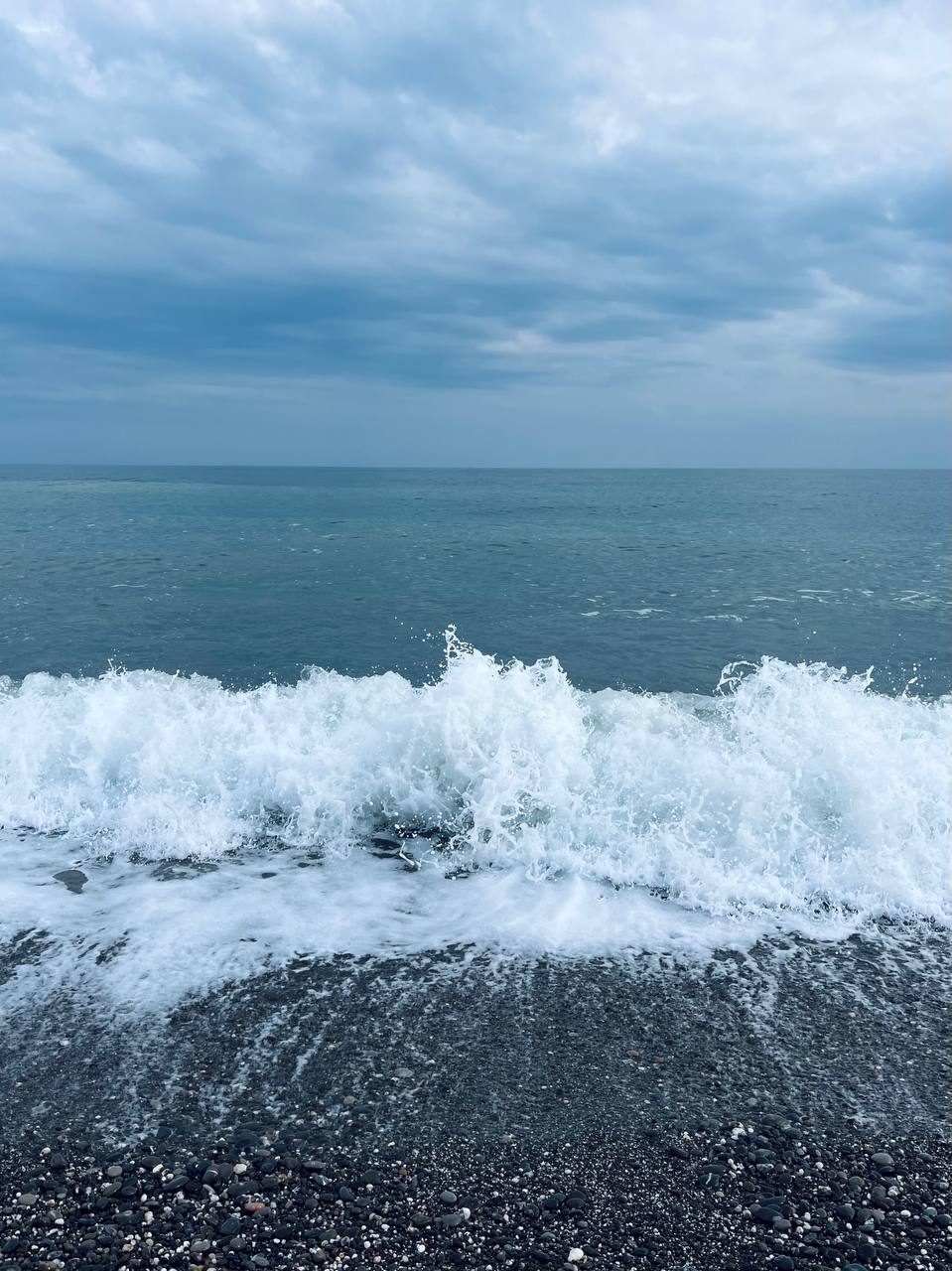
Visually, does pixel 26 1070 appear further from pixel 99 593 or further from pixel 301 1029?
pixel 99 593

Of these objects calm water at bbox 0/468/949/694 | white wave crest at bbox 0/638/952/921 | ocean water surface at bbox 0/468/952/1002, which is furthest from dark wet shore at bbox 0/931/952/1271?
calm water at bbox 0/468/949/694

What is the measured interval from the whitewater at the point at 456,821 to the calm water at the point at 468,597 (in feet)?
15.7

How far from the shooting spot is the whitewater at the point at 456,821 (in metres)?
8.16

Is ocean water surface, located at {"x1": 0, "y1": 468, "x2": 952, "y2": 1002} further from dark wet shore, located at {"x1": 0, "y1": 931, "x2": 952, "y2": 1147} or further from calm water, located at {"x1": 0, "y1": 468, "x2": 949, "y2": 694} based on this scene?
dark wet shore, located at {"x1": 0, "y1": 931, "x2": 952, "y2": 1147}

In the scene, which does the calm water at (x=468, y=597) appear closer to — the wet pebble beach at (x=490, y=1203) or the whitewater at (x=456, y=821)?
the whitewater at (x=456, y=821)

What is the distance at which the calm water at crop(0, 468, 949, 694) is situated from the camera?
61.9 ft

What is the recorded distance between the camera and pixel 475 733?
11531 mm

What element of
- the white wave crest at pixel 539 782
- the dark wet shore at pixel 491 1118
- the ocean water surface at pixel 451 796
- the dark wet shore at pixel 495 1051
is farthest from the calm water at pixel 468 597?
the dark wet shore at pixel 491 1118

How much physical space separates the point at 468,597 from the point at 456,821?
16650 mm

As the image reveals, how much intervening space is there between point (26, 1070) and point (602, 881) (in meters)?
5.84

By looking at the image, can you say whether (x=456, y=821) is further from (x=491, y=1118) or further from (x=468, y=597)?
(x=468, y=597)

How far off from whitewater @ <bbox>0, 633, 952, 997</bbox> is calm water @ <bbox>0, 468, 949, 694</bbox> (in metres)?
4.79

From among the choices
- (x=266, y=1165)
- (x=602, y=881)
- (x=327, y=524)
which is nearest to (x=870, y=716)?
(x=602, y=881)

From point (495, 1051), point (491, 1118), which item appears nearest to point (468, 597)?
point (495, 1051)
